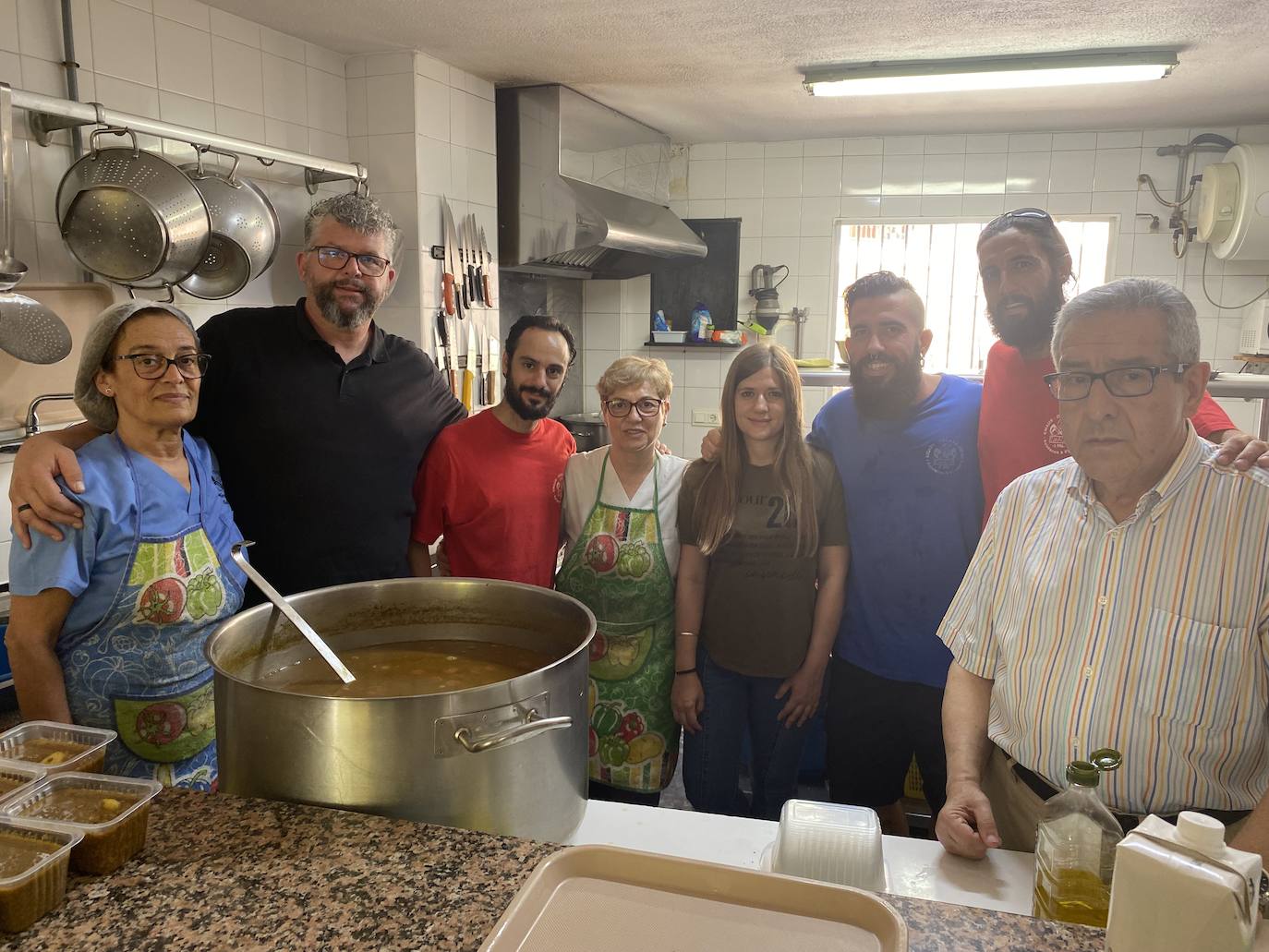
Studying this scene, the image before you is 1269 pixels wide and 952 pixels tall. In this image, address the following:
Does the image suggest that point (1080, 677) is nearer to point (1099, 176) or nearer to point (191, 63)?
point (191, 63)

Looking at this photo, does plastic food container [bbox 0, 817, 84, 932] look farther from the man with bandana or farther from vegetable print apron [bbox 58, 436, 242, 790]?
the man with bandana

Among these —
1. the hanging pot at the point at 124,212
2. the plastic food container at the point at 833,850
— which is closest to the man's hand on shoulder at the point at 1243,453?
the plastic food container at the point at 833,850

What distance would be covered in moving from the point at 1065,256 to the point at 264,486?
5.75 ft

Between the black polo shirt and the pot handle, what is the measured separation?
1.17 m

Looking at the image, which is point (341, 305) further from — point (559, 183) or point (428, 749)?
point (559, 183)

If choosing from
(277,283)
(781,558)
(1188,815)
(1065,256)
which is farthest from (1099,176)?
(1188,815)

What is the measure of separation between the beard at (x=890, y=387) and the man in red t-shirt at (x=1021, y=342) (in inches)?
6.2

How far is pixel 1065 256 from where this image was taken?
6.33 ft

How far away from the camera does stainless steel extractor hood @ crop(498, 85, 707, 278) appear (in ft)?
12.2

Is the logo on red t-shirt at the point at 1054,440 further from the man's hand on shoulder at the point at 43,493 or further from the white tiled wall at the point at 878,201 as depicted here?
Result: the white tiled wall at the point at 878,201

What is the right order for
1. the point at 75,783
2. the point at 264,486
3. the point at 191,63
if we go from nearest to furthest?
the point at 75,783, the point at 264,486, the point at 191,63

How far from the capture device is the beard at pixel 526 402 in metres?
2.08

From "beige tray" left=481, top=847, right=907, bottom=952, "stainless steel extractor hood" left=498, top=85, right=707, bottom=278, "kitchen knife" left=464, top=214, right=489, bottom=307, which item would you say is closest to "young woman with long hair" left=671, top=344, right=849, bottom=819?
"beige tray" left=481, top=847, right=907, bottom=952

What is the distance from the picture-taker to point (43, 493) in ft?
4.24
